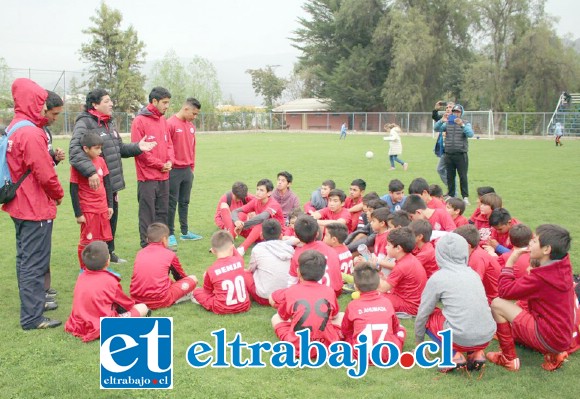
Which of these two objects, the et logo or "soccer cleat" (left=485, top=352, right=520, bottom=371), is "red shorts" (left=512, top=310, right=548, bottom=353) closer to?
"soccer cleat" (left=485, top=352, right=520, bottom=371)

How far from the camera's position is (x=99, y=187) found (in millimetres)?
6441

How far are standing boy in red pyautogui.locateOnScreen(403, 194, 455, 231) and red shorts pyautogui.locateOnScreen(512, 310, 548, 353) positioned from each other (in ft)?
8.19

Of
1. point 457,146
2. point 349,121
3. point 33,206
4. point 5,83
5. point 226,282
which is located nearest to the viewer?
point 33,206

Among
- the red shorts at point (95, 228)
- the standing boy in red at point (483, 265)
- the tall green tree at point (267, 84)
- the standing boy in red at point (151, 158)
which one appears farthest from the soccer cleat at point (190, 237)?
the tall green tree at point (267, 84)

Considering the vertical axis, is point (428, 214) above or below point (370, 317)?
above

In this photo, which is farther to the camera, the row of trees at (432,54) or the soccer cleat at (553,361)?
the row of trees at (432,54)

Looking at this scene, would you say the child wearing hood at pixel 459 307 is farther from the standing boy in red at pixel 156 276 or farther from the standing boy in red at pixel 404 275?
the standing boy in red at pixel 156 276

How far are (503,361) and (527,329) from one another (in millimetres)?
337

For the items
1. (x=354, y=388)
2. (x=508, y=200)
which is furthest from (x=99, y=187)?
(x=508, y=200)

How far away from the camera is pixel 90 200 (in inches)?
255

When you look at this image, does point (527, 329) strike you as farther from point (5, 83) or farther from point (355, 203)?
point (5, 83)

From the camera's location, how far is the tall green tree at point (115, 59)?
170 ft

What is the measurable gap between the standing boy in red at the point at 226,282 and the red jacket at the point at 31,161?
1.70 m

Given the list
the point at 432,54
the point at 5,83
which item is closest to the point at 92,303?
the point at 5,83
